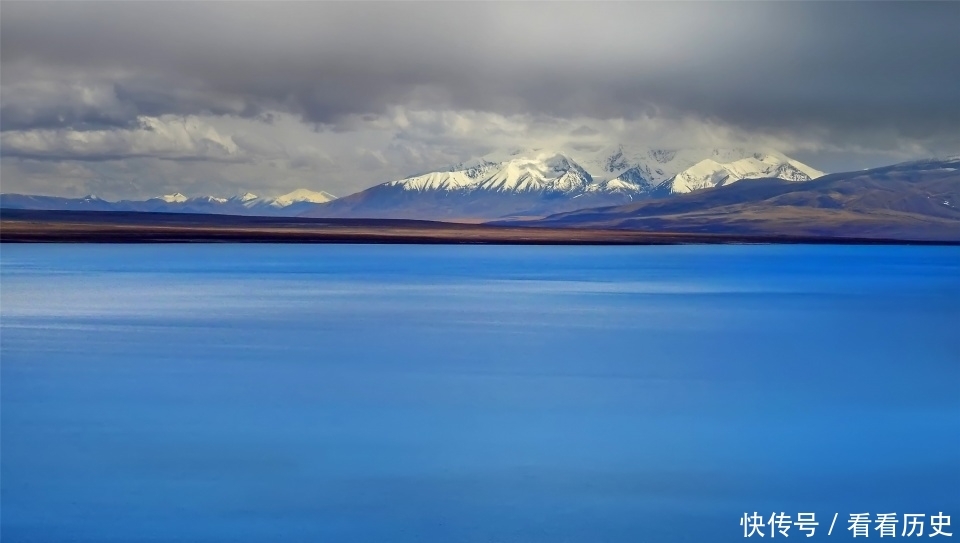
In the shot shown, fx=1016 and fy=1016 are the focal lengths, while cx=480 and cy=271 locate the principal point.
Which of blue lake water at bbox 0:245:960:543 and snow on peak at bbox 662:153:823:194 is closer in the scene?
blue lake water at bbox 0:245:960:543

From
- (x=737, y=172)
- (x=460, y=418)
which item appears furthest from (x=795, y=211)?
(x=460, y=418)

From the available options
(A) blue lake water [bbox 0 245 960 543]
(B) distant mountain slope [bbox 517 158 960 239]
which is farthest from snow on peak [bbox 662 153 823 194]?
(A) blue lake water [bbox 0 245 960 543]

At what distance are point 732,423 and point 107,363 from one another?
6861 millimetres

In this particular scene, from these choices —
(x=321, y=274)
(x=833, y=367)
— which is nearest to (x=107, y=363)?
(x=833, y=367)

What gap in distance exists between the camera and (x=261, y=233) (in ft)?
200

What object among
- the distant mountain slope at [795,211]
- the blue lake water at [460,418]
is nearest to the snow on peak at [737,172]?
the distant mountain slope at [795,211]

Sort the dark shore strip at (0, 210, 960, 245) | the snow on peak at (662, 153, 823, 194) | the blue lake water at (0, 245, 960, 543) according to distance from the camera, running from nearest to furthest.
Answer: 1. the blue lake water at (0, 245, 960, 543)
2. the dark shore strip at (0, 210, 960, 245)
3. the snow on peak at (662, 153, 823, 194)

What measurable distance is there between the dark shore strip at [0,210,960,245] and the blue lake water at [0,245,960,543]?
36838mm

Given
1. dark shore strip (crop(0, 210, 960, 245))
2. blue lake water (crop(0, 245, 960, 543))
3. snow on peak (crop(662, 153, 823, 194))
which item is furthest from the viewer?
snow on peak (crop(662, 153, 823, 194))

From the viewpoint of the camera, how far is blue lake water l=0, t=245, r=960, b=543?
643 cm

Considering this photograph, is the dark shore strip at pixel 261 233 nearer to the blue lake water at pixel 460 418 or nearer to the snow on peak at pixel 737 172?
the snow on peak at pixel 737 172

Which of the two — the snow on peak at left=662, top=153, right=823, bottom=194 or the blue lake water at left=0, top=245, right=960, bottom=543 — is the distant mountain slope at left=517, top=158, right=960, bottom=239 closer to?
the snow on peak at left=662, top=153, right=823, bottom=194

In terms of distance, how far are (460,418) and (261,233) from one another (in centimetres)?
5391

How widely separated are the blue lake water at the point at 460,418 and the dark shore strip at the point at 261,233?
1450 inches
